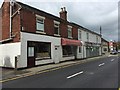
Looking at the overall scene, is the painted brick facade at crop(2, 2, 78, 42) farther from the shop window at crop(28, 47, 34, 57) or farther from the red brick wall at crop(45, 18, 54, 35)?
the shop window at crop(28, 47, 34, 57)

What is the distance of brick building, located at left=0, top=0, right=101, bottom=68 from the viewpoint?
16542mm

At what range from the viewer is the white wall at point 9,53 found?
648 inches

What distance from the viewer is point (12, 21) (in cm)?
1783

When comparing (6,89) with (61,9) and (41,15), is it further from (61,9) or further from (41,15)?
(61,9)

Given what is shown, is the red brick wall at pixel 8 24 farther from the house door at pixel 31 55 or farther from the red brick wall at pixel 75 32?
the red brick wall at pixel 75 32

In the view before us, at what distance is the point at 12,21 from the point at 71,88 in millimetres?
12269

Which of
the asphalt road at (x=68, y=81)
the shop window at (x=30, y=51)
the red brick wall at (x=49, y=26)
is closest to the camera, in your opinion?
the asphalt road at (x=68, y=81)

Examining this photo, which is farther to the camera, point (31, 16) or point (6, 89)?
point (31, 16)

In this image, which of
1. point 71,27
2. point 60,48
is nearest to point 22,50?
point 60,48

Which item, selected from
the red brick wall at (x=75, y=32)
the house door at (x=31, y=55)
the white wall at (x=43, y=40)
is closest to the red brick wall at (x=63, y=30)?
the white wall at (x=43, y=40)

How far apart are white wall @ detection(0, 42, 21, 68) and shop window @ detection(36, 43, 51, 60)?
9.13ft

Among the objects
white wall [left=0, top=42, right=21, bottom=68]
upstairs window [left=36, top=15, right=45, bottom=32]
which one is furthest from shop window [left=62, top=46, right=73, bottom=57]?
white wall [left=0, top=42, right=21, bottom=68]

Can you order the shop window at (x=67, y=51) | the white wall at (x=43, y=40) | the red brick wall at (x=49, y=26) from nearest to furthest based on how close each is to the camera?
the white wall at (x=43, y=40), the red brick wall at (x=49, y=26), the shop window at (x=67, y=51)

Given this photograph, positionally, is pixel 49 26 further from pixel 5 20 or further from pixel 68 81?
pixel 68 81
